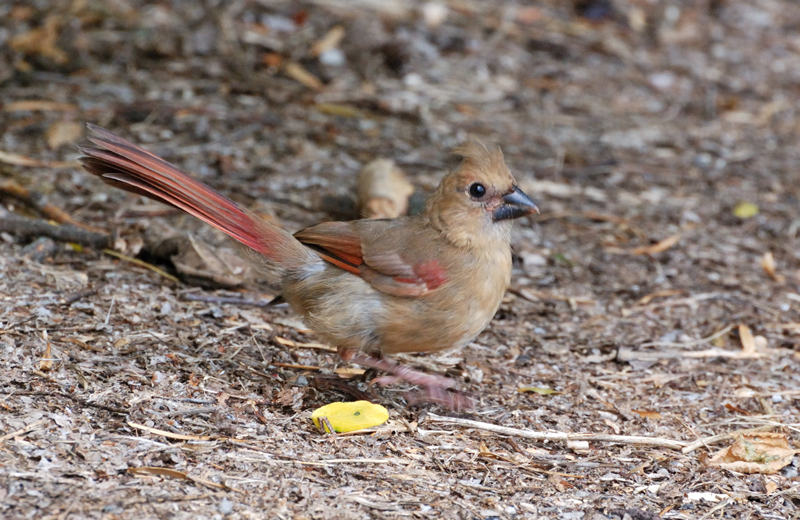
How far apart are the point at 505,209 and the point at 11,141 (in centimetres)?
301

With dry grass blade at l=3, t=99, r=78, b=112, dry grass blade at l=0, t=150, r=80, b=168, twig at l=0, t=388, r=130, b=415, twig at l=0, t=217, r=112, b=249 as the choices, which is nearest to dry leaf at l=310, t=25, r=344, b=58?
dry grass blade at l=3, t=99, r=78, b=112

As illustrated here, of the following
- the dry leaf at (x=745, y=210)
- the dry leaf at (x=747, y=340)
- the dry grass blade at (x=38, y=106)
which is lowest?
the dry leaf at (x=747, y=340)

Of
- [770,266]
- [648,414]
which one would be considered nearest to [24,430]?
[648,414]

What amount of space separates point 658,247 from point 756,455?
206 centimetres

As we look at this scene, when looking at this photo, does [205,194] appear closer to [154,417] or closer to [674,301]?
[154,417]

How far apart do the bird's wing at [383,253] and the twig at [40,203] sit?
4.31 feet

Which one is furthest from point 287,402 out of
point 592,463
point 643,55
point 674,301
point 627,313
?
point 643,55

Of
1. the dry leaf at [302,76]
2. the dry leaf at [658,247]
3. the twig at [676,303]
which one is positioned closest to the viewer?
the twig at [676,303]

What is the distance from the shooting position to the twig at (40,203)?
4305 mm

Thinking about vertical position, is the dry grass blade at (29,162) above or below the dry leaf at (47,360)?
above

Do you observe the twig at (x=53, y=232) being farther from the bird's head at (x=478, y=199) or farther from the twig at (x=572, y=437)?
the twig at (x=572, y=437)

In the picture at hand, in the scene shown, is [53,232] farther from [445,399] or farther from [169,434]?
[445,399]

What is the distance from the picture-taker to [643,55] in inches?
308

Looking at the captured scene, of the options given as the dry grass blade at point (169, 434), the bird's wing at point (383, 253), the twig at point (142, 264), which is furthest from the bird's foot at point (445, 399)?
the twig at point (142, 264)
